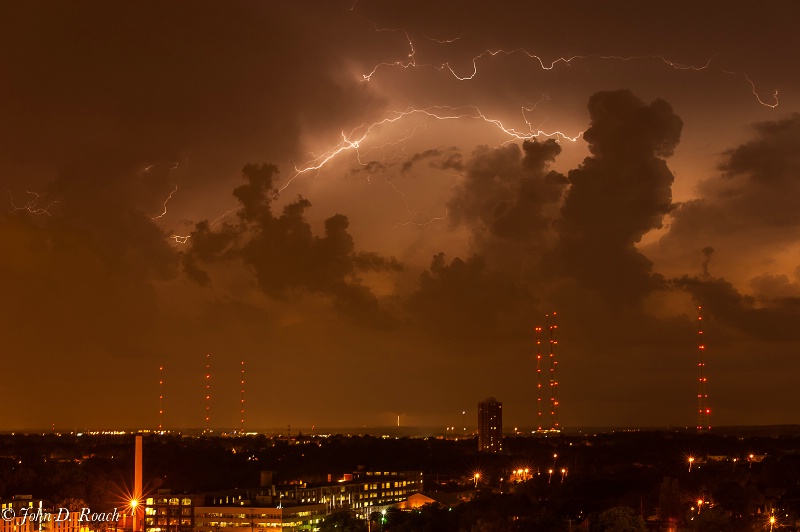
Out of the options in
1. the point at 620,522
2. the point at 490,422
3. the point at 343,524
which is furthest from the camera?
the point at 490,422

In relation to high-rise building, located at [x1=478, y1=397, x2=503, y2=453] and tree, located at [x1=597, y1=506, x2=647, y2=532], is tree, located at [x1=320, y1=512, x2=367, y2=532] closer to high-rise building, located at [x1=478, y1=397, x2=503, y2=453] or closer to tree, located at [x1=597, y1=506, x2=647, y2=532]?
tree, located at [x1=597, y1=506, x2=647, y2=532]

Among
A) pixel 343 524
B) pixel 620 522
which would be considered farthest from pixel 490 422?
pixel 620 522

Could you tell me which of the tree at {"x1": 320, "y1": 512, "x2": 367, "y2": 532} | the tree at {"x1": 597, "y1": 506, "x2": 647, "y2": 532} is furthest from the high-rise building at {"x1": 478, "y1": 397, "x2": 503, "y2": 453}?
the tree at {"x1": 597, "y1": 506, "x2": 647, "y2": 532}

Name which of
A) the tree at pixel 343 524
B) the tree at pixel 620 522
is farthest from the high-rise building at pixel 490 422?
the tree at pixel 620 522

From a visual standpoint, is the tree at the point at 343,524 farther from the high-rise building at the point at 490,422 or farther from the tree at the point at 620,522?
the high-rise building at the point at 490,422

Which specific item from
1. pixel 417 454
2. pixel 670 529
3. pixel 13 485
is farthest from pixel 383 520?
pixel 417 454

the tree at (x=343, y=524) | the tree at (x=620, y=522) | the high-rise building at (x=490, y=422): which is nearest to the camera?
the tree at (x=620, y=522)

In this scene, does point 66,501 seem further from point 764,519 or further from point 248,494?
point 764,519

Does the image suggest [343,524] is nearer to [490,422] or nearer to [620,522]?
[620,522]

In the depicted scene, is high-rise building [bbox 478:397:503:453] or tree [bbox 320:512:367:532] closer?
tree [bbox 320:512:367:532]
